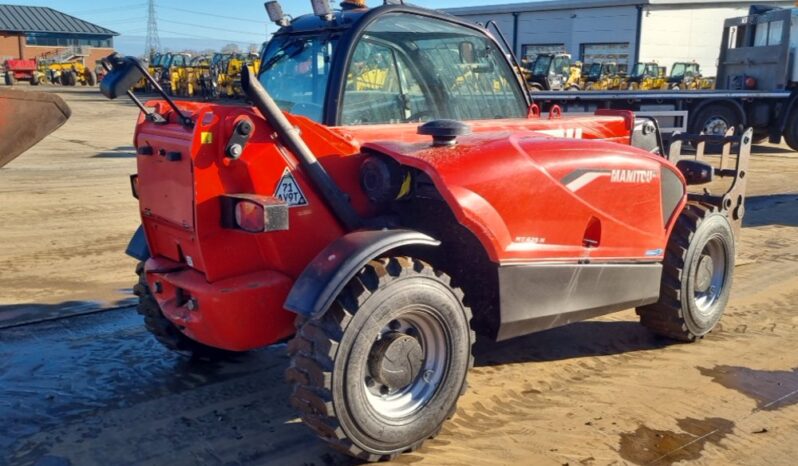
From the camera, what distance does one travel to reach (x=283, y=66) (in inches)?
174

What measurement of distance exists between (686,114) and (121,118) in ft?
60.6

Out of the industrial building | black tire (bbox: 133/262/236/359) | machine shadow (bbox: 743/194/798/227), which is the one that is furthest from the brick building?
black tire (bbox: 133/262/236/359)

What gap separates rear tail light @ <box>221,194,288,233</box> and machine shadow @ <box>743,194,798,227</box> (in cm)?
740

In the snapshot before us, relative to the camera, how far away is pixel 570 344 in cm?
508

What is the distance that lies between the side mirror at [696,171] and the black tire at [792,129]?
13820 mm

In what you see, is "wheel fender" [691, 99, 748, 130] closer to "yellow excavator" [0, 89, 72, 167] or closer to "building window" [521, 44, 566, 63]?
"yellow excavator" [0, 89, 72, 167]

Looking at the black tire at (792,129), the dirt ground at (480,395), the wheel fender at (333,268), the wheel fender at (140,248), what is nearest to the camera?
the wheel fender at (333,268)

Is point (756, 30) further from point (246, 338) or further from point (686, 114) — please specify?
point (246, 338)

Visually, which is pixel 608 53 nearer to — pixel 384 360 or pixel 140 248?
pixel 140 248

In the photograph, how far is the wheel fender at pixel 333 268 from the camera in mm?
3148

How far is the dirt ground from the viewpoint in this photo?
11.9ft

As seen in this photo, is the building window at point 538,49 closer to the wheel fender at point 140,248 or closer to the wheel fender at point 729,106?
the wheel fender at point 729,106

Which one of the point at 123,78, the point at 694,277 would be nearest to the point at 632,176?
the point at 694,277

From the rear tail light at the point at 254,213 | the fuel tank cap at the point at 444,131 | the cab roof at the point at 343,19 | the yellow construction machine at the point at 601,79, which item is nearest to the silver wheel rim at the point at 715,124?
the yellow construction machine at the point at 601,79
